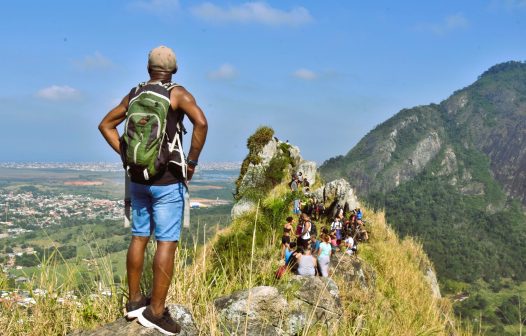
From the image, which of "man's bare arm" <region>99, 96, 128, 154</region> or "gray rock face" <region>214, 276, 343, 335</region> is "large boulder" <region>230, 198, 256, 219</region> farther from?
"man's bare arm" <region>99, 96, 128, 154</region>

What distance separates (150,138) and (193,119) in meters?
0.32

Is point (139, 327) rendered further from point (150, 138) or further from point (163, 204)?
point (150, 138)

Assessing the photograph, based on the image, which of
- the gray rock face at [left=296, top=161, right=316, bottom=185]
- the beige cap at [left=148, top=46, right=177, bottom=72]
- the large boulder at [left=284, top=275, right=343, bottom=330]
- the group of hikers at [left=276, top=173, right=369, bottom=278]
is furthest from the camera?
the gray rock face at [left=296, top=161, right=316, bottom=185]

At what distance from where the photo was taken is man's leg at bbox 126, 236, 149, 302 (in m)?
2.93

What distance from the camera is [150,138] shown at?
2596 millimetres

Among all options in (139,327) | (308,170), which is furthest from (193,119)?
(308,170)

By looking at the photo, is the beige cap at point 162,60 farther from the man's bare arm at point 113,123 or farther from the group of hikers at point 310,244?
the group of hikers at point 310,244

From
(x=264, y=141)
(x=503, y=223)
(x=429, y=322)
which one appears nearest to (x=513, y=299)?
(x=503, y=223)

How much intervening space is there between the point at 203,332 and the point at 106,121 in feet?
5.39

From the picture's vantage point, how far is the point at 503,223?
157 m

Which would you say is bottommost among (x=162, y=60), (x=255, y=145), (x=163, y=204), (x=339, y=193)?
(x=339, y=193)

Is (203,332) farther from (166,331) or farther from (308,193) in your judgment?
(308,193)

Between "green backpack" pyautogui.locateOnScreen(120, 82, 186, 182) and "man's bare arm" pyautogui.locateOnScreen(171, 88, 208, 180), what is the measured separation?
54 mm

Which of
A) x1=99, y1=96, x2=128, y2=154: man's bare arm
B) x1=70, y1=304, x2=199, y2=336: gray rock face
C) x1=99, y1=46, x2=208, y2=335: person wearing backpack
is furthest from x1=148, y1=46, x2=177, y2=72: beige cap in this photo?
x1=70, y1=304, x2=199, y2=336: gray rock face
